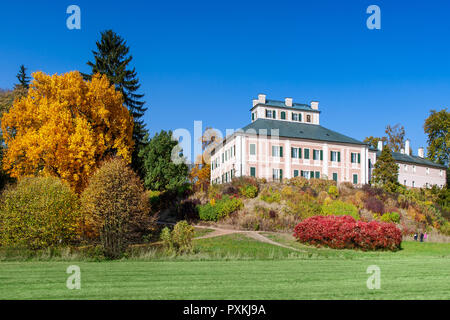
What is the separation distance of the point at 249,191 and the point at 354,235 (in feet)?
48.9

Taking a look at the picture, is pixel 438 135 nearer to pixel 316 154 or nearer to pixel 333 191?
pixel 316 154

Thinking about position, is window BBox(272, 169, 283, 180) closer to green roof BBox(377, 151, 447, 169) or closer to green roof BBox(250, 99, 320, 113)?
green roof BBox(250, 99, 320, 113)

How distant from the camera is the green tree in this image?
65.6 metres

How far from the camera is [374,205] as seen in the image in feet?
124

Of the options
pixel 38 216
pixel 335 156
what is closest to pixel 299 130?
pixel 335 156

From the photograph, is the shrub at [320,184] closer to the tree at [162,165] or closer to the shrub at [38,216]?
the tree at [162,165]

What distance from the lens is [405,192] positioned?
4738cm

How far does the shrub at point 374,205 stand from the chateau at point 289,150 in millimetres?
8589

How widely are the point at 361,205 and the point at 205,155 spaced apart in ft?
98.8

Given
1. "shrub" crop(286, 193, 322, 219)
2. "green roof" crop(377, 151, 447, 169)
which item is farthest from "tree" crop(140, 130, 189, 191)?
"green roof" crop(377, 151, 447, 169)

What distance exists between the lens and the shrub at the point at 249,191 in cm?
3762

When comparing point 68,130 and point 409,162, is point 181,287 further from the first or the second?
point 409,162

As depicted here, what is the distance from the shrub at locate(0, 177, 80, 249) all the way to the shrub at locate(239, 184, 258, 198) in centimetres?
1906

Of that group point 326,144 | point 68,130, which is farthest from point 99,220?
point 326,144
